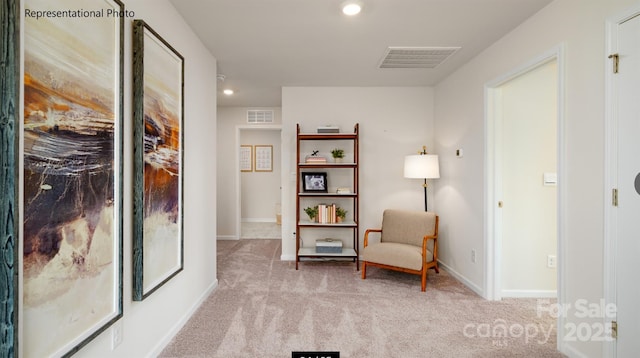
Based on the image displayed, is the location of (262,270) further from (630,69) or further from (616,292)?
(630,69)

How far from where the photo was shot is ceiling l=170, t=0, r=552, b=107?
2.28 metres

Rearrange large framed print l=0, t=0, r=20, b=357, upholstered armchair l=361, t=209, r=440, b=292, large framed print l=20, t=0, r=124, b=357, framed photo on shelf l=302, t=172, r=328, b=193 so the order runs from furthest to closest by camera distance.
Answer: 1. framed photo on shelf l=302, t=172, r=328, b=193
2. upholstered armchair l=361, t=209, r=440, b=292
3. large framed print l=20, t=0, r=124, b=357
4. large framed print l=0, t=0, r=20, b=357

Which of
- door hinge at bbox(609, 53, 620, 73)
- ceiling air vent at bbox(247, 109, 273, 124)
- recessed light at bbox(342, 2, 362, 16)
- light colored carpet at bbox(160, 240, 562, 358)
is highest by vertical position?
recessed light at bbox(342, 2, 362, 16)

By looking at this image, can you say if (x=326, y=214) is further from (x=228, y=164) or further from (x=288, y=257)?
(x=228, y=164)

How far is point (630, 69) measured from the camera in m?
1.69

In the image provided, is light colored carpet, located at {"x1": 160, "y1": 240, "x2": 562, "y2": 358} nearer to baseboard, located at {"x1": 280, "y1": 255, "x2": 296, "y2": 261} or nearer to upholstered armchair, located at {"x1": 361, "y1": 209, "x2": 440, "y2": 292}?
upholstered armchair, located at {"x1": 361, "y1": 209, "x2": 440, "y2": 292}

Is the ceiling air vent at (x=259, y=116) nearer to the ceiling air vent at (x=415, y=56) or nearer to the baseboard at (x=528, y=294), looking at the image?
the ceiling air vent at (x=415, y=56)

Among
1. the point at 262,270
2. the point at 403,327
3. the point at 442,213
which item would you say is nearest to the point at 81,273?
the point at 403,327

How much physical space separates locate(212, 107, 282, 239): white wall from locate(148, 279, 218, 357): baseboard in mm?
2719

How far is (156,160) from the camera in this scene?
199 cm

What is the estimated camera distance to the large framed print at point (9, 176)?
1.01 metres

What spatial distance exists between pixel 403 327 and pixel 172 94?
8.15 feet

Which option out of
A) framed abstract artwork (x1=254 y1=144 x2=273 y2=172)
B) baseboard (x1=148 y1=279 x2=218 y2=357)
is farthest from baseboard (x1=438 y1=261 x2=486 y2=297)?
framed abstract artwork (x1=254 y1=144 x2=273 y2=172)

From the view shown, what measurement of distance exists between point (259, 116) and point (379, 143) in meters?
2.40
